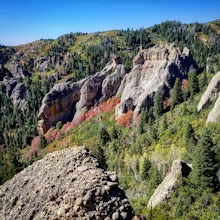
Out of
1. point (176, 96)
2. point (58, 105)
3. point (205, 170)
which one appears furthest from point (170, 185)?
point (58, 105)

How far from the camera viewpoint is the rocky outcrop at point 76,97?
385 ft

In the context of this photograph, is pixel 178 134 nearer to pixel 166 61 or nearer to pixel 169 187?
pixel 169 187

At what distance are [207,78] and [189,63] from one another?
1912 centimetres

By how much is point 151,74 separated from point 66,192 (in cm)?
8728

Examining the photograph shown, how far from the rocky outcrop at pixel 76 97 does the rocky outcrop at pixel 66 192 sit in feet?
306

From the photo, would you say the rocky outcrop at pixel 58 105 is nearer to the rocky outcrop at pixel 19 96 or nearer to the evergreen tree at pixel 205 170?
the rocky outcrop at pixel 19 96

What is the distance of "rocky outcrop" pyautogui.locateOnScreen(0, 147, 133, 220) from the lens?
17.3 m

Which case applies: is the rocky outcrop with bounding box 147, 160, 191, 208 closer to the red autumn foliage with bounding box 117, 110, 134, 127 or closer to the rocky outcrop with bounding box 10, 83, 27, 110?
the red autumn foliage with bounding box 117, 110, 134, 127

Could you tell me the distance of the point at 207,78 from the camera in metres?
83.9

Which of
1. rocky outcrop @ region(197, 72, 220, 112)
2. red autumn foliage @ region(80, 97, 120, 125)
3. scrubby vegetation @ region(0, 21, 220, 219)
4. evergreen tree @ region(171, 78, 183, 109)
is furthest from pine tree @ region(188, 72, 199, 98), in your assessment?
red autumn foliage @ region(80, 97, 120, 125)

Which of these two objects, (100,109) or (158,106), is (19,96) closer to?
(100,109)

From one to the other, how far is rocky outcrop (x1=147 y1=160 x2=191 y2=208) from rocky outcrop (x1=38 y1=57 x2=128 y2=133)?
258 feet

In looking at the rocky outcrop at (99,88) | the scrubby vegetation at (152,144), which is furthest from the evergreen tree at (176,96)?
the rocky outcrop at (99,88)

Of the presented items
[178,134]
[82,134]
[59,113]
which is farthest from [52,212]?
[59,113]
